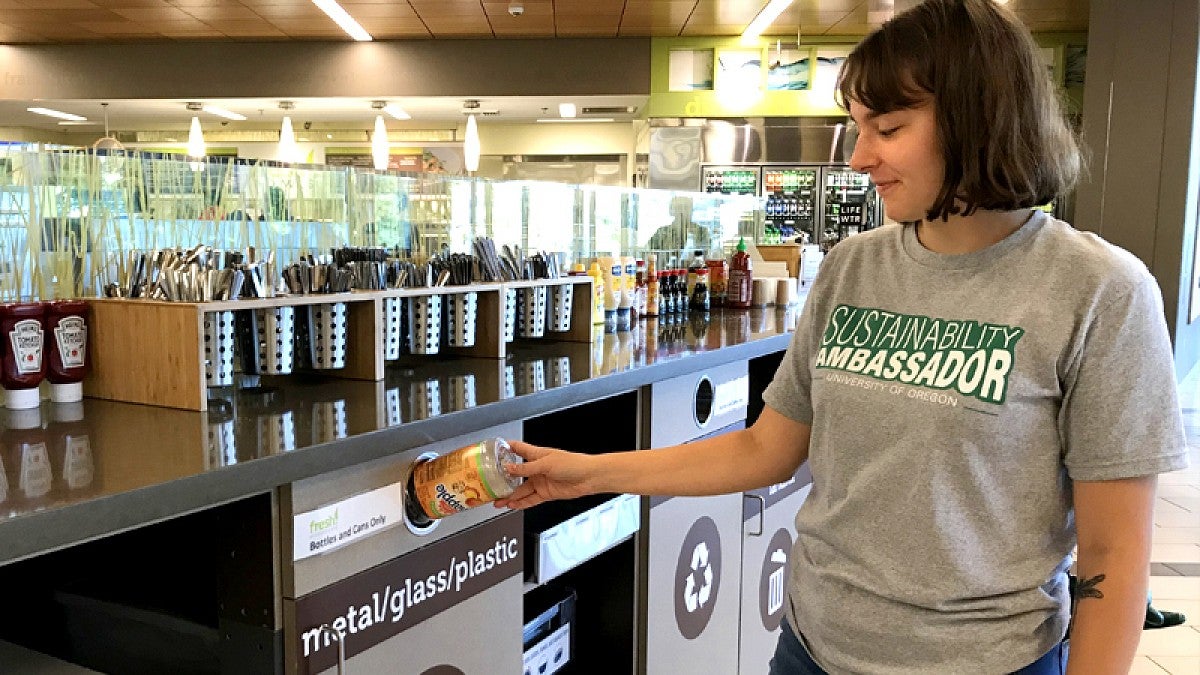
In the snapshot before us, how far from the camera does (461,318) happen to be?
2.05 metres

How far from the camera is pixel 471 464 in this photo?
1387 millimetres

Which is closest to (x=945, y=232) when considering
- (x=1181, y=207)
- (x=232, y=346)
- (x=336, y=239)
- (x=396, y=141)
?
(x=232, y=346)

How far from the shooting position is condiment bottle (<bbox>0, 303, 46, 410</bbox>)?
1.42 meters

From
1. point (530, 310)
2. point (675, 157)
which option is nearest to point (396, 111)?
point (675, 157)

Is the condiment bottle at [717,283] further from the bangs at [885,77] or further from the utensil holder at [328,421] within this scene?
the bangs at [885,77]

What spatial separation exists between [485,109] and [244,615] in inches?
397

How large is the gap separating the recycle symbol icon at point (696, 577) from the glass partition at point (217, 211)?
0.94 m

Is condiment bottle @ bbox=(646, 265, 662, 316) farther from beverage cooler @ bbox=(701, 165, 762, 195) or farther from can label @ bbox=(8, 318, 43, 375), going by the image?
beverage cooler @ bbox=(701, 165, 762, 195)

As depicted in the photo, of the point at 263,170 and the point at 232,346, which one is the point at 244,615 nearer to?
the point at 232,346

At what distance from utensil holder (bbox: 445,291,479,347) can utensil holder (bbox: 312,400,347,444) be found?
0.51 m

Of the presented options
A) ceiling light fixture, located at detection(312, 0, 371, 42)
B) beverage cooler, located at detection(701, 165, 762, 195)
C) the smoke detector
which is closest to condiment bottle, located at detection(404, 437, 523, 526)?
ceiling light fixture, located at detection(312, 0, 371, 42)

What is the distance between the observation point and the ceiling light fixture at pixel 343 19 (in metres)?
8.23

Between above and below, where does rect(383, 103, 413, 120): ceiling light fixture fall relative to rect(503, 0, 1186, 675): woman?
above

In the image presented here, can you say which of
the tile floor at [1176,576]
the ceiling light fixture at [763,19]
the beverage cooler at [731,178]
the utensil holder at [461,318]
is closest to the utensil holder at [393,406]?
the utensil holder at [461,318]
